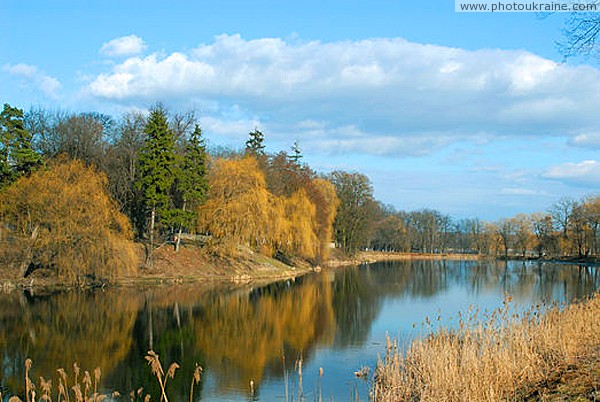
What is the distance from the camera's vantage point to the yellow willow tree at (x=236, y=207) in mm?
39156

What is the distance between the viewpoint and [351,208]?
6869cm

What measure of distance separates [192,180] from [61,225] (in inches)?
477

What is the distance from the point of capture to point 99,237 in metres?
29.4

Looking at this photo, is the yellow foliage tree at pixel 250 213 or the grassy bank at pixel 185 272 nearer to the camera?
the grassy bank at pixel 185 272

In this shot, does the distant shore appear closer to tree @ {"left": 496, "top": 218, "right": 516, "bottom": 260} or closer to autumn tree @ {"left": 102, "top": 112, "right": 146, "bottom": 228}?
tree @ {"left": 496, "top": 218, "right": 516, "bottom": 260}

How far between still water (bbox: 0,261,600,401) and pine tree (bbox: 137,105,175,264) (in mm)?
6551

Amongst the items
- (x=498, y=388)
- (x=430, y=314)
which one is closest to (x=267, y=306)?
(x=430, y=314)

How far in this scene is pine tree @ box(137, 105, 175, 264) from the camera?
118ft

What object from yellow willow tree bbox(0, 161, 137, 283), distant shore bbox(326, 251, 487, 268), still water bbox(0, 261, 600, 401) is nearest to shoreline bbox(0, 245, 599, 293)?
yellow willow tree bbox(0, 161, 137, 283)

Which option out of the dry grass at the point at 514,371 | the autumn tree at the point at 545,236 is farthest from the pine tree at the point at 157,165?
the autumn tree at the point at 545,236

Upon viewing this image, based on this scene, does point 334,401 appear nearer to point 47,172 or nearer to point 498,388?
point 498,388

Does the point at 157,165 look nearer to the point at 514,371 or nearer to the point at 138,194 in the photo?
the point at 138,194

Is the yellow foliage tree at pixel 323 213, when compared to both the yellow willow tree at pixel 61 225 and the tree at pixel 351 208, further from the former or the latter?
the yellow willow tree at pixel 61 225

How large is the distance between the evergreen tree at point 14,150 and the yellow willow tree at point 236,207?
12.0 metres
